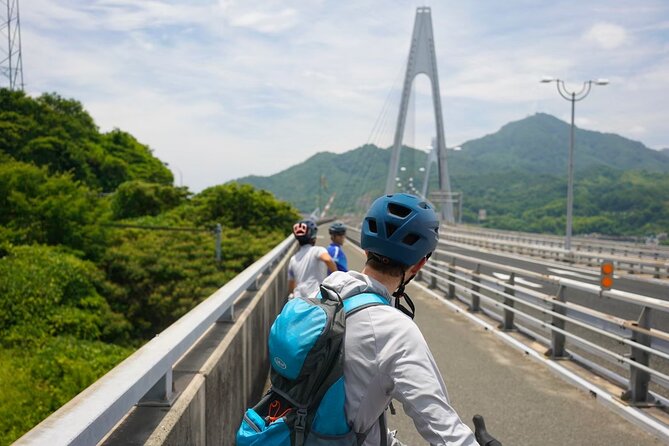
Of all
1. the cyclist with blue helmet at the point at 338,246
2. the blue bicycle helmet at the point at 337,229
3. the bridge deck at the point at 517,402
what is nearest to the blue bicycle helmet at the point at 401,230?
Result: the bridge deck at the point at 517,402

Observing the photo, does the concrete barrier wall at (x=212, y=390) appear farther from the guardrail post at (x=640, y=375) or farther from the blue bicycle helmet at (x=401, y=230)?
the guardrail post at (x=640, y=375)

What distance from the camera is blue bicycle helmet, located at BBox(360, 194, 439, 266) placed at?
90.6 inches

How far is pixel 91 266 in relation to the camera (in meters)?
23.9

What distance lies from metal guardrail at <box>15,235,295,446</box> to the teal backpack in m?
0.42

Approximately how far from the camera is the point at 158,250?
95.7 ft

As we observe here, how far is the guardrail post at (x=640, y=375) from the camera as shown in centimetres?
619

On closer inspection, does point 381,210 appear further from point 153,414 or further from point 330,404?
point 153,414

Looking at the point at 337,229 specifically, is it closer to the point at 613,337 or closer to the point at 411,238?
the point at 613,337

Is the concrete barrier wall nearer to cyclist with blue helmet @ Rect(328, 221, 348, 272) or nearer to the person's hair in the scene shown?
the person's hair

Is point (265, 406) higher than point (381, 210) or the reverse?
the reverse

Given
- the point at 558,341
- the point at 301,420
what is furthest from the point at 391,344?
the point at 558,341

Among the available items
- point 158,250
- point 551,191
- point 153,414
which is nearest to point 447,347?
point 153,414

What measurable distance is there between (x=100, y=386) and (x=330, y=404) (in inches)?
30.2

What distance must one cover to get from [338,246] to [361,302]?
240 inches
